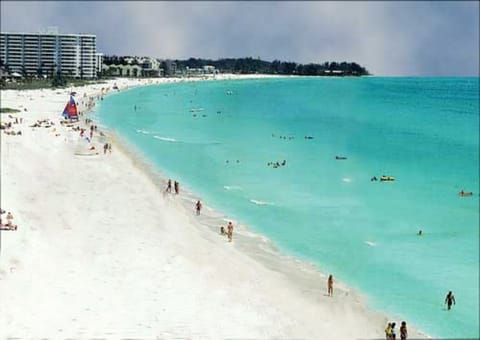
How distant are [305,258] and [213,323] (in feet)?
27.4

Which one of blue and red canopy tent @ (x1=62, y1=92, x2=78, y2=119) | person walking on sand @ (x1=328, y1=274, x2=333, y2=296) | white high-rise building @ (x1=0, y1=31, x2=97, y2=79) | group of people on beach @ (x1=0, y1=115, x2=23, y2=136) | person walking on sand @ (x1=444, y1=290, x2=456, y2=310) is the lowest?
person walking on sand @ (x1=444, y1=290, x2=456, y2=310)

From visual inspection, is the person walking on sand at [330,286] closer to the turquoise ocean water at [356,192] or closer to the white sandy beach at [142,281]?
the white sandy beach at [142,281]

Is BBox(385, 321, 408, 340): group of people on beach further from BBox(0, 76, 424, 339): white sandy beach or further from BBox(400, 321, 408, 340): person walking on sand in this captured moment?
BBox(0, 76, 424, 339): white sandy beach

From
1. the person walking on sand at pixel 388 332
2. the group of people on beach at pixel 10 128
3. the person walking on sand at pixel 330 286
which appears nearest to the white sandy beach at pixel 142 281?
the person walking on sand at pixel 330 286

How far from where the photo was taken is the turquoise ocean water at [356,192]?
21234mm

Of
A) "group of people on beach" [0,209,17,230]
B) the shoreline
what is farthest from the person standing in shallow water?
"group of people on beach" [0,209,17,230]

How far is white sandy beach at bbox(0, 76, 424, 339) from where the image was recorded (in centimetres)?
1480

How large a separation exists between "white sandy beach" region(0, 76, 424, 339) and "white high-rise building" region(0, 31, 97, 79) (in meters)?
158

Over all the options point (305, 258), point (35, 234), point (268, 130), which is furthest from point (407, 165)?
point (35, 234)

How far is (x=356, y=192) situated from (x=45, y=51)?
521 ft

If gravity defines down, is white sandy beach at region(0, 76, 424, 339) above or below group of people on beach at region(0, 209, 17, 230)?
below

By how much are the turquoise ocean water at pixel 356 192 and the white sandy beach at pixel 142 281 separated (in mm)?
2213

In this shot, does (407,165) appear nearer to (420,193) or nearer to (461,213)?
(420,193)

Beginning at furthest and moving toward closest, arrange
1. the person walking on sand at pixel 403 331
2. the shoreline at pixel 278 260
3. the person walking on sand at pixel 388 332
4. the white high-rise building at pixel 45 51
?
the white high-rise building at pixel 45 51 → the shoreline at pixel 278 260 → the person walking on sand at pixel 388 332 → the person walking on sand at pixel 403 331
